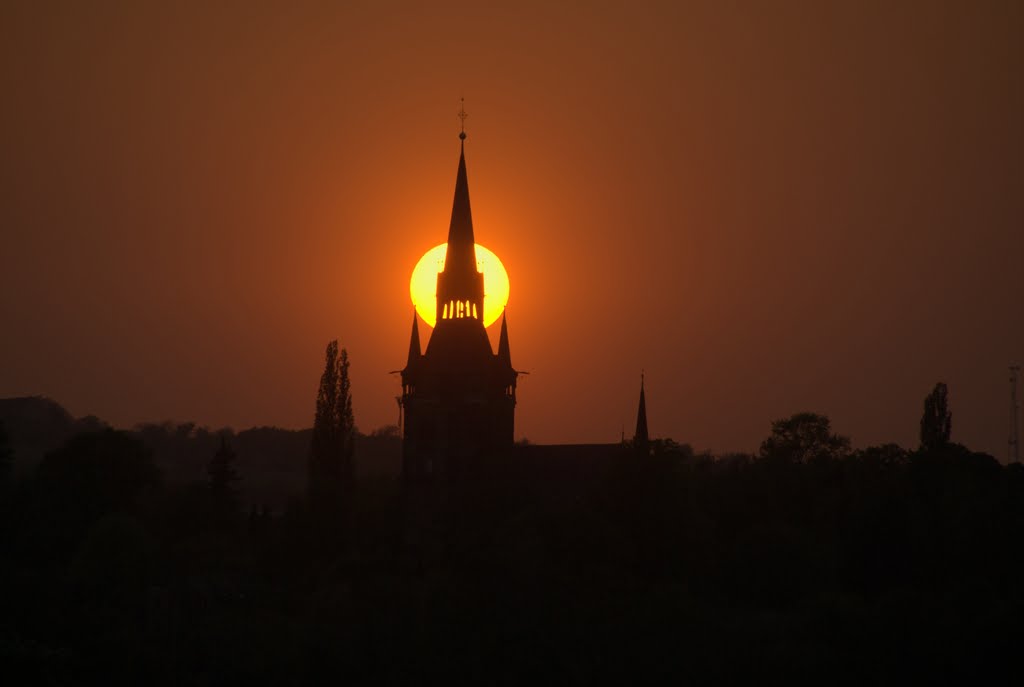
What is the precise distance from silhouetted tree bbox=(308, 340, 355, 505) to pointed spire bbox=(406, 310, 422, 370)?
829 centimetres

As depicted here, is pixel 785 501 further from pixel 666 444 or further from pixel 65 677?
pixel 65 677

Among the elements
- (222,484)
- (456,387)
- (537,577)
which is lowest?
(537,577)

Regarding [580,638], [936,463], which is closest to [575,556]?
[580,638]

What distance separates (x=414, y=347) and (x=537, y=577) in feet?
96.5

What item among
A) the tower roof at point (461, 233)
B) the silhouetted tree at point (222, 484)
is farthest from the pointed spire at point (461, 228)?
the silhouetted tree at point (222, 484)

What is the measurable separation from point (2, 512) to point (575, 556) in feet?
132

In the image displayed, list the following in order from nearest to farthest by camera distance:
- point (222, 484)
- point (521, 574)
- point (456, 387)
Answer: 1. point (521, 574)
2. point (456, 387)
3. point (222, 484)

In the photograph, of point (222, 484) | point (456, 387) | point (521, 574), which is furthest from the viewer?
point (222, 484)

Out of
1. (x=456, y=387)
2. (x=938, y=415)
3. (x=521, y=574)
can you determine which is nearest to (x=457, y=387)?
(x=456, y=387)

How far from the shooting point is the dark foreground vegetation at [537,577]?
85.6 m

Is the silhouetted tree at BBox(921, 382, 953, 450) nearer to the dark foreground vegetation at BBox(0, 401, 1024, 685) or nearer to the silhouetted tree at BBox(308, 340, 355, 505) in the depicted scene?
the dark foreground vegetation at BBox(0, 401, 1024, 685)

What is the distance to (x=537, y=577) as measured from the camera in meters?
97.6

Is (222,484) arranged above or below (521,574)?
above

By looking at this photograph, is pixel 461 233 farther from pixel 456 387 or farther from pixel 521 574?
pixel 521 574
